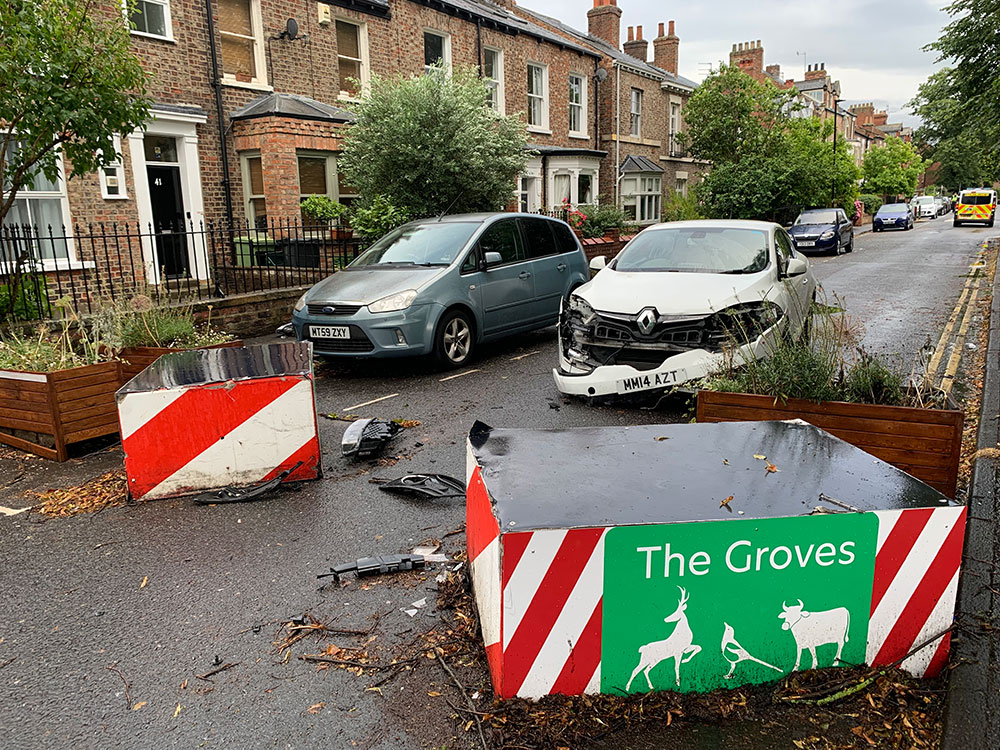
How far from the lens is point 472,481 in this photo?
329 cm

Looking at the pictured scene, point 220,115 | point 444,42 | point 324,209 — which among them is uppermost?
point 444,42

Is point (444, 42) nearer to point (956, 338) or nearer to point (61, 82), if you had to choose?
point (61, 82)

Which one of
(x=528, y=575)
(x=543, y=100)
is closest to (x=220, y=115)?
(x=543, y=100)

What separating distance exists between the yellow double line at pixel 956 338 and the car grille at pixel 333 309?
5732 millimetres

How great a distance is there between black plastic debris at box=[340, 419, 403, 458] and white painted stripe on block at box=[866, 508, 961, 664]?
3829 mm

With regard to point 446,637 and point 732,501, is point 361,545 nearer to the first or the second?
point 446,637

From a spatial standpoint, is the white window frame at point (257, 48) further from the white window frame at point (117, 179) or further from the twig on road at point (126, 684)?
the twig on road at point (126, 684)

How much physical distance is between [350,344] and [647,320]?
358cm

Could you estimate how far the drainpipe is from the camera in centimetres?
A: 1536

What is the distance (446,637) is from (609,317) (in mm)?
4037

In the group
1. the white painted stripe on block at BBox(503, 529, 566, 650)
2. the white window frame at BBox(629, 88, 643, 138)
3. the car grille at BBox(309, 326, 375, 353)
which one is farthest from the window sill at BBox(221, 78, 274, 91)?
the white window frame at BBox(629, 88, 643, 138)

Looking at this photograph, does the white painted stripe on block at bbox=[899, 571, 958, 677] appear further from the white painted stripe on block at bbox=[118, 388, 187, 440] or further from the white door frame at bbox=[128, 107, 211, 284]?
the white door frame at bbox=[128, 107, 211, 284]

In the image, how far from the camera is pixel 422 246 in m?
9.51

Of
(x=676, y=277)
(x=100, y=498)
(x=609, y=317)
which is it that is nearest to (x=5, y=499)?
(x=100, y=498)
